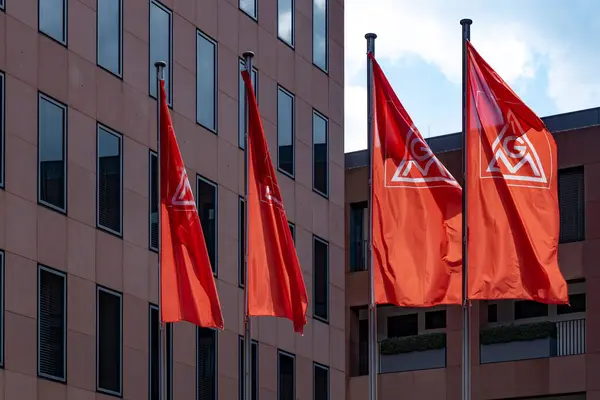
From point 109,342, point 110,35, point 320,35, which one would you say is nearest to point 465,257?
point 109,342

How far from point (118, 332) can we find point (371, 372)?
9049mm

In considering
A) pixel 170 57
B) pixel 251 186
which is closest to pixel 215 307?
pixel 251 186

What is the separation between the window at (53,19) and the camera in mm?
35469

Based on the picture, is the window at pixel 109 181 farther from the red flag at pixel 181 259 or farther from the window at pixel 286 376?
the window at pixel 286 376

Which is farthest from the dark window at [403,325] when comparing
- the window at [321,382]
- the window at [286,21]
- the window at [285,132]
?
the window at [286,21]

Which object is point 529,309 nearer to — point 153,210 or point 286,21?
point 286,21

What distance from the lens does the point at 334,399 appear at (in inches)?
1850

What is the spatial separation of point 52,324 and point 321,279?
44.0 feet

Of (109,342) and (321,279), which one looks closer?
(109,342)

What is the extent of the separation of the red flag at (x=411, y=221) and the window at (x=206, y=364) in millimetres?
11951

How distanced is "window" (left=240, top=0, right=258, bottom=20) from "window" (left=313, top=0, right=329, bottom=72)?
3.70 m

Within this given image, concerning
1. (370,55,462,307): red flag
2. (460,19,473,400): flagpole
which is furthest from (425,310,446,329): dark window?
(370,55,462,307): red flag

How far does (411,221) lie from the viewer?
29594 millimetres

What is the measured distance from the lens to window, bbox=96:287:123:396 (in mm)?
36469
